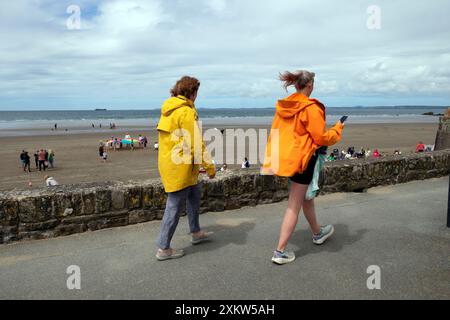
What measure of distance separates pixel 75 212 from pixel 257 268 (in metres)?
2.26

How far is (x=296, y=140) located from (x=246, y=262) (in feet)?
3.94

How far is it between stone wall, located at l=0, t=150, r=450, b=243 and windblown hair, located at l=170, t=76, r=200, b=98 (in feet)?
5.26

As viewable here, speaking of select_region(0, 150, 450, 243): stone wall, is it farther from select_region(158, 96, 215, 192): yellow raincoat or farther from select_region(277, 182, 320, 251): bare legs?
select_region(277, 182, 320, 251): bare legs

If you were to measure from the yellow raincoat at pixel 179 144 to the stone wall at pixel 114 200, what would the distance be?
1307mm

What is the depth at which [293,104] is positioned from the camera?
11.0ft

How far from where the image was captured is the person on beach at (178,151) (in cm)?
348

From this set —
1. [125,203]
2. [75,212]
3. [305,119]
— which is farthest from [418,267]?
[75,212]

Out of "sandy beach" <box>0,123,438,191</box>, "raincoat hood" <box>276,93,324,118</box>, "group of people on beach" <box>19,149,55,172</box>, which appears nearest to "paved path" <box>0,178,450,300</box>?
"raincoat hood" <box>276,93,324,118</box>

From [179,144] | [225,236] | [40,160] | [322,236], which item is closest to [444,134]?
[322,236]

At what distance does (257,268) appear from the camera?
11.1ft

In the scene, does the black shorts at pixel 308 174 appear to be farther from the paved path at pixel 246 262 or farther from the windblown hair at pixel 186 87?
the windblown hair at pixel 186 87

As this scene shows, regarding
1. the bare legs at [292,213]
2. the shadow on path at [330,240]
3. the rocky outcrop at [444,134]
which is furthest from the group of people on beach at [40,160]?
the bare legs at [292,213]
